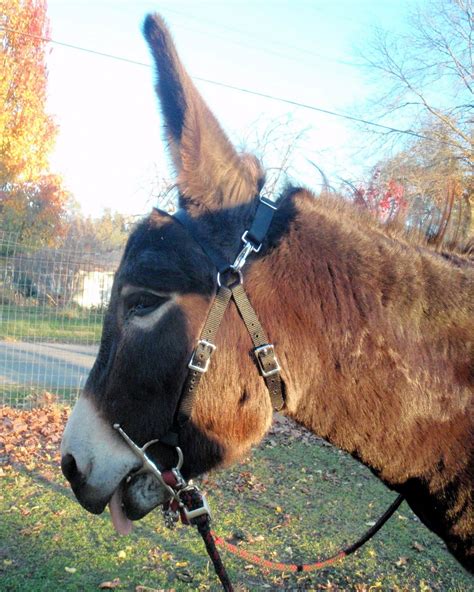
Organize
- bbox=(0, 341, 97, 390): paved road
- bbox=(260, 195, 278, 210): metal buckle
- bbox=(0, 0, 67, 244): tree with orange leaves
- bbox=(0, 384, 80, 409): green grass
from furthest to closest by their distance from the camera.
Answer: bbox=(0, 0, 67, 244): tree with orange leaves, bbox=(0, 341, 97, 390): paved road, bbox=(0, 384, 80, 409): green grass, bbox=(260, 195, 278, 210): metal buckle

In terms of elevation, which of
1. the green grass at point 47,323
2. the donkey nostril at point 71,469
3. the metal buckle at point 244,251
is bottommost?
the green grass at point 47,323

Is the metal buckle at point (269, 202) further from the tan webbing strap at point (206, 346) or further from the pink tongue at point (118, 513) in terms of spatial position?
the pink tongue at point (118, 513)

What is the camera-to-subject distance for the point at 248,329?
193 centimetres

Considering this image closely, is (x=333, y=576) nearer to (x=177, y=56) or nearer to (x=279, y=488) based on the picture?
(x=279, y=488)

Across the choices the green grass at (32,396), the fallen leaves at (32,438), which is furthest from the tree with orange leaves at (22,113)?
the fallen leaves at (32,438)

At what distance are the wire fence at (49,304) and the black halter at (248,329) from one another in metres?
7.14

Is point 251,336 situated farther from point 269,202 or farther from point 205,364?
point 269,202

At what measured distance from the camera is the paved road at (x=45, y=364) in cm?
957

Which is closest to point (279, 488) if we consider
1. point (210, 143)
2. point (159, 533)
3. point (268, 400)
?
point (159, 533)

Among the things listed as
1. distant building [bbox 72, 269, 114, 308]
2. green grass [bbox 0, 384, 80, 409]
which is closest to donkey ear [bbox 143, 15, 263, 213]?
distant building [bbox 72, 269, 114, 308]

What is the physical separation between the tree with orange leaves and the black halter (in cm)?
1538

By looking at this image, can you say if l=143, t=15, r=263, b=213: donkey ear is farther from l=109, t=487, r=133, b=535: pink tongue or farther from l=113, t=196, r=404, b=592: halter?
l=109, t=487, r=133, b=535: pink tongue

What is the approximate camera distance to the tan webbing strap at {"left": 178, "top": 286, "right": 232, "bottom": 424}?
1921 millimetres

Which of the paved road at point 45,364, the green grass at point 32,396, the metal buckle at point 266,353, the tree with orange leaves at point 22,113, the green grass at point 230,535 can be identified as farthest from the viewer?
the tree with orange leaves at point 22,113
